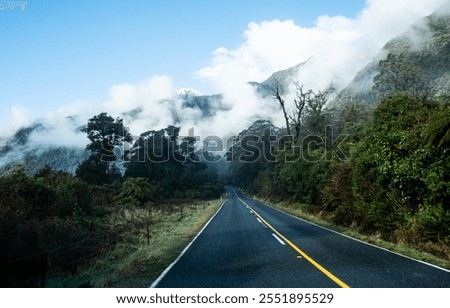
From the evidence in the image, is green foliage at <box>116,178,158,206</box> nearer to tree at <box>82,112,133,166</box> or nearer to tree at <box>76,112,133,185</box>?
tree at <box>76,112,133,185</box>

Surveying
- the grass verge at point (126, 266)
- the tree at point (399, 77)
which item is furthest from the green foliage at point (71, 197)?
the tree at point (399, 77)

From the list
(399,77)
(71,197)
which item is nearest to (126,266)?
(71,197)

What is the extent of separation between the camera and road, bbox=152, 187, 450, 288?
24.7ft

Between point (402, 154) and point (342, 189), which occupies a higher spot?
point (402, 154)

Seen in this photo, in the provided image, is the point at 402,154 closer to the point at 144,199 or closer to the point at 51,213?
the point at 51,213

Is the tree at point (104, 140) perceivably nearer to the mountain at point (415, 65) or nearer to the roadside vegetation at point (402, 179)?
the roadside vegetation at point (402, 179)

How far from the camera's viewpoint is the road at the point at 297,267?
752cm

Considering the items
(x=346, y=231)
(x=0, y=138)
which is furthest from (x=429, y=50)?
(x=0, y=138)

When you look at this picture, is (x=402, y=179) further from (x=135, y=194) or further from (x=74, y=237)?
(x=135, y=194)

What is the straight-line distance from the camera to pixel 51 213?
19.0 m

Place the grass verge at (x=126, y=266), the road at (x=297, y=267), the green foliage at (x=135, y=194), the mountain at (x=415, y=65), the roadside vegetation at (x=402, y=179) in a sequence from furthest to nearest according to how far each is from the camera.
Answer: the mountain at (x=415, y=65) < the green foliage at (x=135, y=194) < the roadside vegetation at (x=402, y=179) < the grass verge at (x=126, y=266) < the road at (x=297, y=267)

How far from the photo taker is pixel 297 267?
9125 millimetres

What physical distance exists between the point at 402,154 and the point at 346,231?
18.1 feet

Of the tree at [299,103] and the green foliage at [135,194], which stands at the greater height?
the tree at [299,103]
